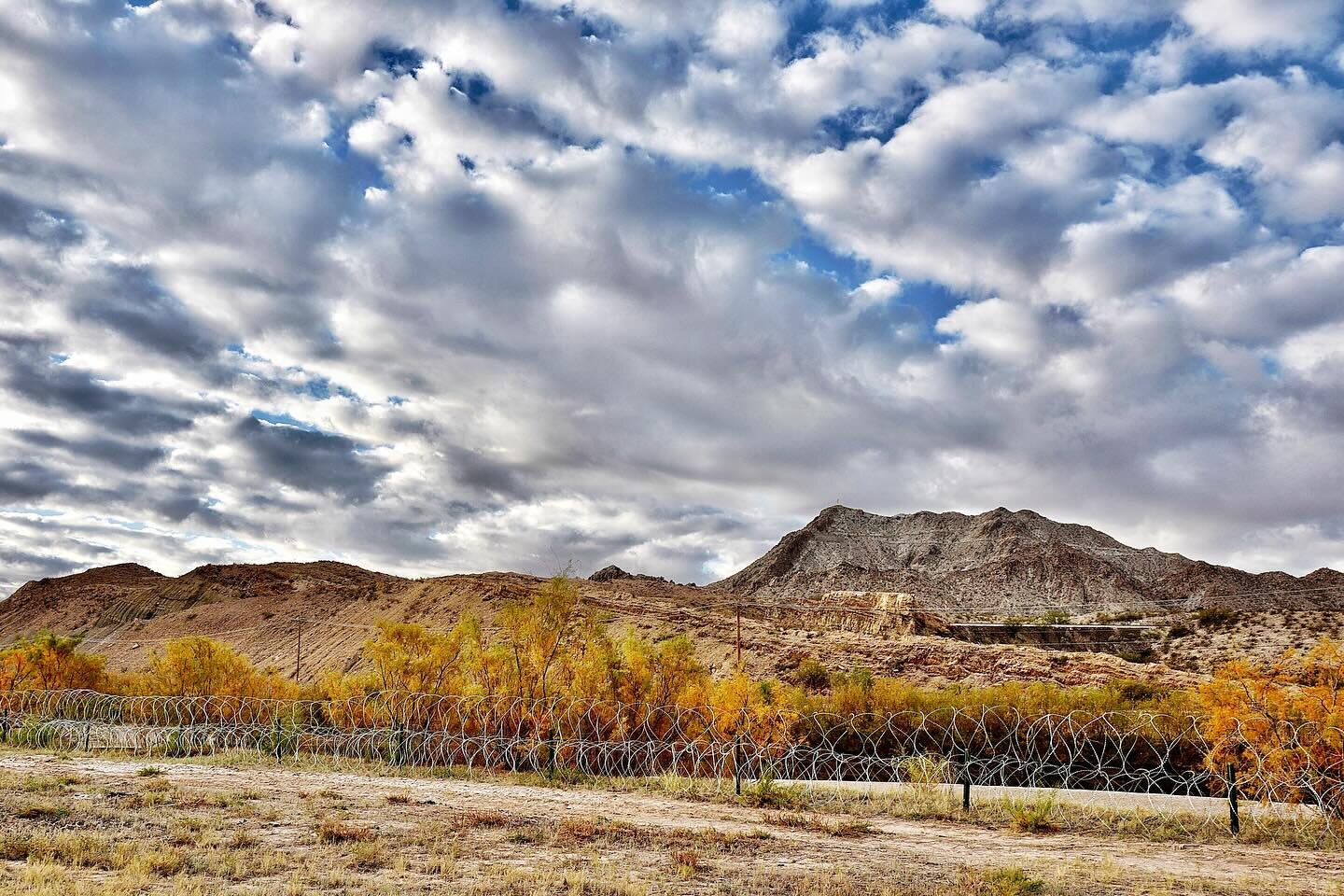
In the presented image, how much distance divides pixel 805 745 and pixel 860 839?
11200 millimetres

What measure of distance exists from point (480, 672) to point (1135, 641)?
5333 centimetres

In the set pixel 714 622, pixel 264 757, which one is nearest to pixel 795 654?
pixel 714 622

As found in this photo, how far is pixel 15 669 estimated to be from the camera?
3984 cm

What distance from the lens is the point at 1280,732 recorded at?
17.6 meters

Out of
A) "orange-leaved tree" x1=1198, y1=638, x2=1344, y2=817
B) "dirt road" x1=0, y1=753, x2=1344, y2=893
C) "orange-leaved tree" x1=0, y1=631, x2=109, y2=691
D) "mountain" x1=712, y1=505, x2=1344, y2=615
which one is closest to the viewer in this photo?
"dirt road" x1=0, y1=753, x2=1344, y2=893

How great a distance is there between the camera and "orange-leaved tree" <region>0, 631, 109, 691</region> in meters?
39.3

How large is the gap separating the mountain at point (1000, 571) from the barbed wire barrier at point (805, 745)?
68341 millimetres

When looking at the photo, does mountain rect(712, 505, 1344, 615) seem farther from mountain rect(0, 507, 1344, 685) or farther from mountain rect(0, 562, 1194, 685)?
mountain rect(0, 562, 1194, 685)

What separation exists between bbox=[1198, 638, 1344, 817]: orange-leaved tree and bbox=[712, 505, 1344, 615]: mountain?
76277mm

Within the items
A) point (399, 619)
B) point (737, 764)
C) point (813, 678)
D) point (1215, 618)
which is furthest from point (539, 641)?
point (1215, 618)

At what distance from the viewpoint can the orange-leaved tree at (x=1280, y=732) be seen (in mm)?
17047

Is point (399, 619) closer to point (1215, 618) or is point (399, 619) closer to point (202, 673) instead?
point (202, 673)

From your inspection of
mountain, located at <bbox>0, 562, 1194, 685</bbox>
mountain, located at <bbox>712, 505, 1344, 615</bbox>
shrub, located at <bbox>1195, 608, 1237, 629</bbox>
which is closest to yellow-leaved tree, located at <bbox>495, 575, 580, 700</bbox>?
mountain, located at <bbox>0, 562, 1194, 685</bbox>

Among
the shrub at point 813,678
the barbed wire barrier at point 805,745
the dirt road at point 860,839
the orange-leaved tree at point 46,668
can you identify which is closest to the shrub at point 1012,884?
the dirt road at point 860,839
